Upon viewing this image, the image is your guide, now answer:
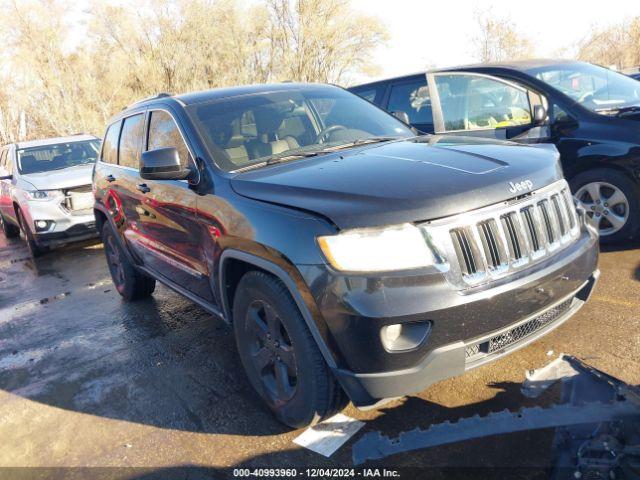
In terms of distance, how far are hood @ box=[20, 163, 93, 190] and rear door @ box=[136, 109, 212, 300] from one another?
4.28 metres

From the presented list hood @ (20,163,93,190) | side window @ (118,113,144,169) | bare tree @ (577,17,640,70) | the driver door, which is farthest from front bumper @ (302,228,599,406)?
bare tree @ (577,17,640,70)

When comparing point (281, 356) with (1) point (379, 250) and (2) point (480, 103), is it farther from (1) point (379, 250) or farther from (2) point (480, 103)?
(2) point (480, 103)

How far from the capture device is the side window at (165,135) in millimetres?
3418

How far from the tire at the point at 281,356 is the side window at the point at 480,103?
3551mm

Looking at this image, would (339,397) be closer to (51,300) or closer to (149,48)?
(51,300)

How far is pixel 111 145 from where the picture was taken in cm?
518

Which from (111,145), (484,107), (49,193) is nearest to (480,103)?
(484,107)

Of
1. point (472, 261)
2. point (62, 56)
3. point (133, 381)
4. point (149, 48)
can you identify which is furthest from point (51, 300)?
point (149, 48)

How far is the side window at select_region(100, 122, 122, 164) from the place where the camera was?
5004 millimetres

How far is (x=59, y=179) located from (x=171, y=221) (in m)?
5.36

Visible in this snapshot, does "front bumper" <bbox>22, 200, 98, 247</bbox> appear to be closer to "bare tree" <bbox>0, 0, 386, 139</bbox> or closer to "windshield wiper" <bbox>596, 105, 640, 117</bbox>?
"windshield wiper" <bbox>596, 105, 640, 117</bbox>

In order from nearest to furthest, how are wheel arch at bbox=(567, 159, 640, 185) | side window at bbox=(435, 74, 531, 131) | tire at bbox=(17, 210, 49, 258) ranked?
wheel arch at bbox=(567, 159, 640, 185) < side window at bbox=(435, 74, 531, 131) < tire at bbox=(17, 210, 49, 258)

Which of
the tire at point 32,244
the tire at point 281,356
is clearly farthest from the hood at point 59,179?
the tire at point 281,356

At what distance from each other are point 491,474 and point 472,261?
3.12ft
